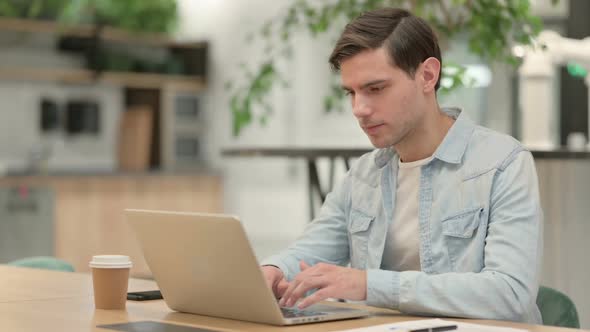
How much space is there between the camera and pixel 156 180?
23.7ft

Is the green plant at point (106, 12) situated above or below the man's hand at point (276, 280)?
above

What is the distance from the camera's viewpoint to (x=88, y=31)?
726 centimetres

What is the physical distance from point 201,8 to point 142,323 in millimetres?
6415

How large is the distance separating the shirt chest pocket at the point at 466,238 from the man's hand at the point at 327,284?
0.27 metres

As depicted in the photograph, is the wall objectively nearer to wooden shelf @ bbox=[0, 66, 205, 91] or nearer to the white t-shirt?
wooden shelf @ bbox=[0, 66, 205, 91]

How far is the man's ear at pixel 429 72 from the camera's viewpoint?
2.14 m

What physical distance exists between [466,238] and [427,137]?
25 centimetres

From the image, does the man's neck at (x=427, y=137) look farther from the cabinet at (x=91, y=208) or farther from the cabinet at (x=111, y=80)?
the cabinet at (x=111, y=80)

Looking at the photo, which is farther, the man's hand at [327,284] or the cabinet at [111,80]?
the cabinet at [111,80]

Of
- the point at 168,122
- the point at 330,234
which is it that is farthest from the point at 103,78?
the point at 330,234

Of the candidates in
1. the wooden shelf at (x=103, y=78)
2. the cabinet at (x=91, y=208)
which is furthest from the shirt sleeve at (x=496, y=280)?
the wooden shelf at (x=103, y=78)

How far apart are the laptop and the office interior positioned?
430cm

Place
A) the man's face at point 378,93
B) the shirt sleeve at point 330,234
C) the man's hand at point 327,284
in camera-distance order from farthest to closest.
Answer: the shirt sleeve at point 330,234 → the man's face at point 378,93 → the man's hand at point 327,284

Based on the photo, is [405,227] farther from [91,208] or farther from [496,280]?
[91,208]
